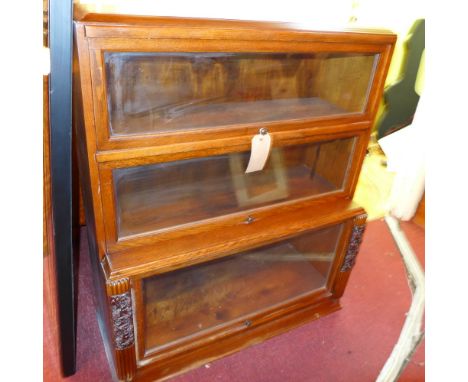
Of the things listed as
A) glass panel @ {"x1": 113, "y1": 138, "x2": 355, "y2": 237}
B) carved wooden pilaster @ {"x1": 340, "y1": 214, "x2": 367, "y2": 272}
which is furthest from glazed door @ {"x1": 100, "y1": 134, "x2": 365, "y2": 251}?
carved wooden pilaster @ {"x1": 340, "y1": 214, "x2": 367, "y2": 272}

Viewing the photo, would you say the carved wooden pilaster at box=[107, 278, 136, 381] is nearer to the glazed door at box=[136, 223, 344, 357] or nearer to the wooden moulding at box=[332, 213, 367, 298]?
the glazed door at box=[136, 223, 344, 357]

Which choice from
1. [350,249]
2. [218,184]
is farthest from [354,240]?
[218,184]

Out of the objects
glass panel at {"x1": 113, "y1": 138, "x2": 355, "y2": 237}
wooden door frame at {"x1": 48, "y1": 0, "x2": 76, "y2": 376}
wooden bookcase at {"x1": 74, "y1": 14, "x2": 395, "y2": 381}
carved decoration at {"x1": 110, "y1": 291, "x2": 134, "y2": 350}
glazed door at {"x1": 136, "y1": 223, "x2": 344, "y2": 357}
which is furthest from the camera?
glazed door at {"x1": 136, "y1": 223, "x2": 344, "y2": 357}

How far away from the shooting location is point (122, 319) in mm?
917

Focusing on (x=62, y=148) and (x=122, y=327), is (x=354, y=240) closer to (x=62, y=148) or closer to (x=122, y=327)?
(x=122, y=327)

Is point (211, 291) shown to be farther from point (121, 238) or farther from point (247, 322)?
point (121, 238)

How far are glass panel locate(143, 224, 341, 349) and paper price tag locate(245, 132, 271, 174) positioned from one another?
447mm

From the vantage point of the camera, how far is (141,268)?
2.82 feet

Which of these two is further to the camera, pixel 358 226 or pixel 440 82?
pixel 358 226

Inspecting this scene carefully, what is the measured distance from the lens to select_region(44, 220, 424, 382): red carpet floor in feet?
3.86

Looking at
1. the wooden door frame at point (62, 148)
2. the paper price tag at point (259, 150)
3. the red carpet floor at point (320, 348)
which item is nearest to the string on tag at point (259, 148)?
the paper price tag at point (259, 150)

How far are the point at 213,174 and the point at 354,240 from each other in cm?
54

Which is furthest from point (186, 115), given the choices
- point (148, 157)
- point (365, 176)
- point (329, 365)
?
point (365, 176)
